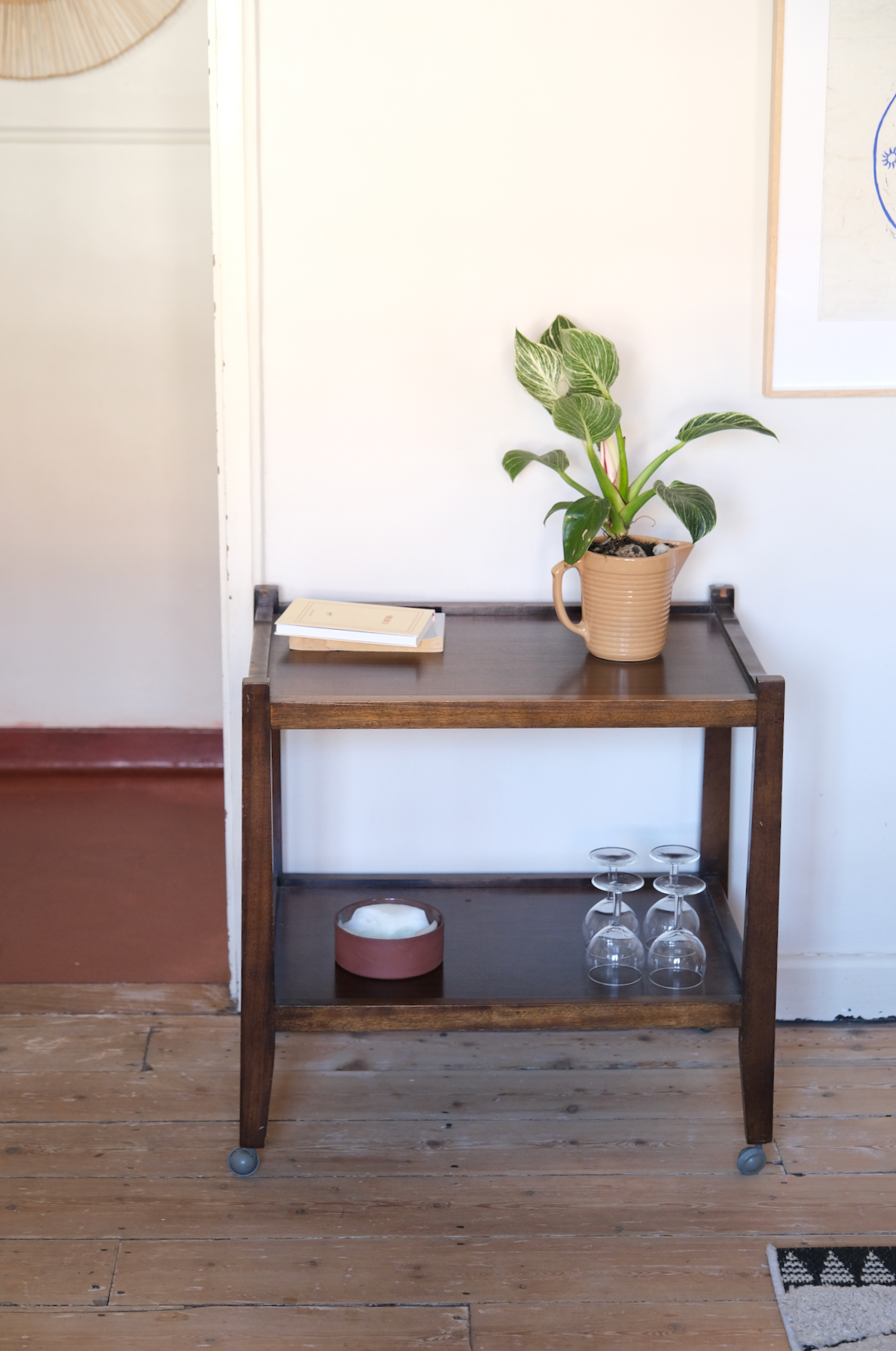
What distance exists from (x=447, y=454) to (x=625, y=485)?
0.37 m

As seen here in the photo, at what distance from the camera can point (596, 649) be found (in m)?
1.89

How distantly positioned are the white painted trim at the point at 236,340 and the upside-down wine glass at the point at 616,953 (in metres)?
0.72

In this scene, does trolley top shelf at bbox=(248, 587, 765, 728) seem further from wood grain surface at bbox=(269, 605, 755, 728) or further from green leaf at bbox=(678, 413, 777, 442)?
green leaf at bbox=(678, 413, 777, 442)

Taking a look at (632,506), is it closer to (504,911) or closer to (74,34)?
(504,911)

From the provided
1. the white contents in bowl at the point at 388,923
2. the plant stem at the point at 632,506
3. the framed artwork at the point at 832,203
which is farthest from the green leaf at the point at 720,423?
the white contents in bowl at the point at 388,923

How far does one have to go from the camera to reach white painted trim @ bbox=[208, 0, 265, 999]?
1945mm

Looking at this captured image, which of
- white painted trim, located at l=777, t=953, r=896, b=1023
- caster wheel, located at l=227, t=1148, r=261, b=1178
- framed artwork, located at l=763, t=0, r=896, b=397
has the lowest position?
caster wheel, located at l=227, t=1148, r=261, b=1178

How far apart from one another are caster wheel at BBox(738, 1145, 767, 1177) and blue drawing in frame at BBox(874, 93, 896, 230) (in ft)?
4.98

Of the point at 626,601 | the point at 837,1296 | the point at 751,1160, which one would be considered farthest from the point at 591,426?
the point at 837,1296

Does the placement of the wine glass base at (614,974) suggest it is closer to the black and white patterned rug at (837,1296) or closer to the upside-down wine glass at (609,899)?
the upside-down wine glass at (609,899)

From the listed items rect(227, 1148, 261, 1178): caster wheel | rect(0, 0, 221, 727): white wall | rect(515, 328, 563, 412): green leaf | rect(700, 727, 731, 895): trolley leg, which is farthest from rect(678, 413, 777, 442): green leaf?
rect(0, 0, 221, 727): white wall

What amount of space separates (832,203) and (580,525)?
2.58 feet

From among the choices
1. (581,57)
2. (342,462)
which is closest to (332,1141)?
(342,462)

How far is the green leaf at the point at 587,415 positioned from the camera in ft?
5.72
